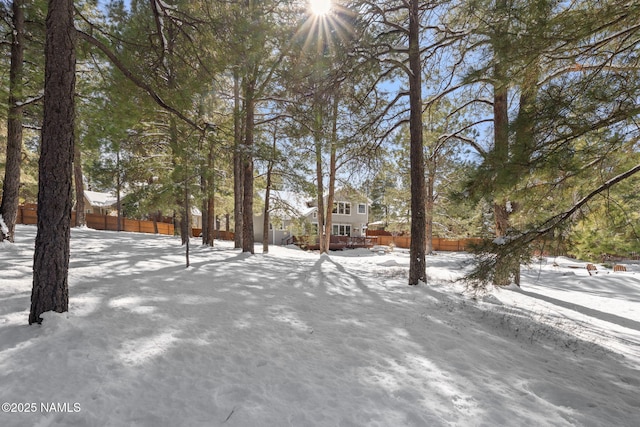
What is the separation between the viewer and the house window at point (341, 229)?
31.6m

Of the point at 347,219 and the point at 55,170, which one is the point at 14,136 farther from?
the point at 347,219

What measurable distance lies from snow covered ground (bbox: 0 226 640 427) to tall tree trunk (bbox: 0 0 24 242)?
3737 millimetres

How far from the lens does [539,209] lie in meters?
4.44

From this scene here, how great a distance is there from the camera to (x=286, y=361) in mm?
2641

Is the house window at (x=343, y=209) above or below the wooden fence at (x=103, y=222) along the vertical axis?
above

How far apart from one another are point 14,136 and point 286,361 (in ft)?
31.2

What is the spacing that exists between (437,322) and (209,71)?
580cm

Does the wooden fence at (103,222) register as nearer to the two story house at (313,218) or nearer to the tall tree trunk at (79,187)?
the tall tree trunk at (79,187)

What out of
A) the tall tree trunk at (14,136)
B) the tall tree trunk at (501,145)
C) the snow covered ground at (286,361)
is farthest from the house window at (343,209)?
the tall tree trunk at (501,145)

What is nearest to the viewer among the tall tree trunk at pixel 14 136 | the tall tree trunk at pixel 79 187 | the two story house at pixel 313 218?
the tall tree trunk at pixel 14 136

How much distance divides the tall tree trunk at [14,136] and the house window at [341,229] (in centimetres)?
2601

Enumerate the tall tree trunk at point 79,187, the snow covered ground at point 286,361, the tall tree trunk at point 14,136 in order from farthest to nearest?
the tall tree trunk at point 79,187
the tall tree trunk at point 14,136
the snow covered ground at point 286,361

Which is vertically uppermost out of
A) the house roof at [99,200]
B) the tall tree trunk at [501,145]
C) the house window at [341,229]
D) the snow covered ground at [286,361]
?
the house roof at [99,200]

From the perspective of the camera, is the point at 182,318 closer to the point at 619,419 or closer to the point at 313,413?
the point at 313,413
